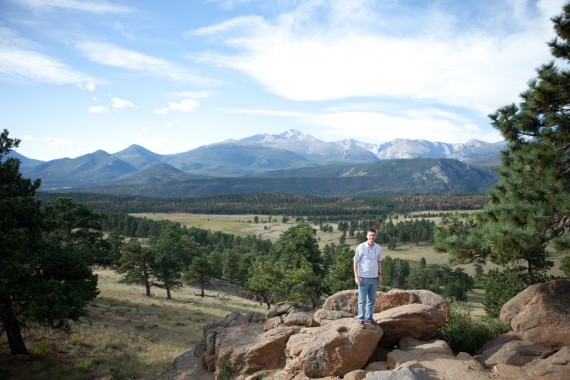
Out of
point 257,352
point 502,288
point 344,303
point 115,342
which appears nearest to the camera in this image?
point 257,352

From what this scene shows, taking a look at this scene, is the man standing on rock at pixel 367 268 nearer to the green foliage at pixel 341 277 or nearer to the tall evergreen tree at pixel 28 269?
the tall evergreen tree at pixel 28 269

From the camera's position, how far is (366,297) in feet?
45.6

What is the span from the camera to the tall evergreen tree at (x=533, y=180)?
1107 centimetres

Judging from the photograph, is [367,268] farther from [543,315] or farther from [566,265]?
[543,315]

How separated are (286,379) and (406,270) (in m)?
92.5

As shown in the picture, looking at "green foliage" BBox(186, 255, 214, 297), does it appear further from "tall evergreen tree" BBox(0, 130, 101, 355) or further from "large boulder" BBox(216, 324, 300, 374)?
"large boulder" BBox(216, 324, 300, 374)

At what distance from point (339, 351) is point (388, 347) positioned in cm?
315

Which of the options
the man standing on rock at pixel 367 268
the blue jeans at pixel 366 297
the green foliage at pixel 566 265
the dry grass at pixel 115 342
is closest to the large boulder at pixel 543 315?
the green foliage at pixel 566 265

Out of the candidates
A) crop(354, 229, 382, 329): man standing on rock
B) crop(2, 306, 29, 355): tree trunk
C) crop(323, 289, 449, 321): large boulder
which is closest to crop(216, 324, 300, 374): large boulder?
crop(323, 289, 449, 321): large boulder

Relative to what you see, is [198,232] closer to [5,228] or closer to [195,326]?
[195,326]

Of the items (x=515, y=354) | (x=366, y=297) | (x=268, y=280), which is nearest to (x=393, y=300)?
(x=366, y=297)

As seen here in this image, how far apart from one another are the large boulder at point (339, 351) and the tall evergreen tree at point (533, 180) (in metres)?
4.81

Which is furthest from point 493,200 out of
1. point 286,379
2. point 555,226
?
point 286,379

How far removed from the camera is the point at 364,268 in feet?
44.6
